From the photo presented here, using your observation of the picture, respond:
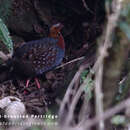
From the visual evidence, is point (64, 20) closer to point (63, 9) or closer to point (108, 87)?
point (63, 9)

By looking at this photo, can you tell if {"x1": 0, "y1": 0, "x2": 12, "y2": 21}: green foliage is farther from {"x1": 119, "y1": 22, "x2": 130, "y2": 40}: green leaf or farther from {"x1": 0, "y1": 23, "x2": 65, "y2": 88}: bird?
{"x1": 119, "y1": 22, "x2": 130, "y2": 40}: green leaf

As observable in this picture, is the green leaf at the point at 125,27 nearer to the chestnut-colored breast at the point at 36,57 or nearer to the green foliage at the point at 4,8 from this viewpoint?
the chestnut-colored breast at the point at 36,57

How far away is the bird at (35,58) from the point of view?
504 cm

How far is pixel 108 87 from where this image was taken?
8.01 ft

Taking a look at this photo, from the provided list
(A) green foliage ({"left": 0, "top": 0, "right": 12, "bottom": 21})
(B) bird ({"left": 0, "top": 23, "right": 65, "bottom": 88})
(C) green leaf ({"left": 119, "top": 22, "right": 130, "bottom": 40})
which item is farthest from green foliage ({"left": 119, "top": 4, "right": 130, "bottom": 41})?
(A) green foliage ({"left": 0, "top": 0, "right": 12, "bottom": 21})

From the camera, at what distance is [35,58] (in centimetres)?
508

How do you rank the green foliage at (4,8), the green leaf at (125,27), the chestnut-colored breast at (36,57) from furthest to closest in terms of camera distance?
the green foliage at (4,8)
the chestnut-colored breast at (36,57)
the green leaf at (125,27)

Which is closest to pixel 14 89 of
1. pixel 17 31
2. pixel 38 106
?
pixel 38 106

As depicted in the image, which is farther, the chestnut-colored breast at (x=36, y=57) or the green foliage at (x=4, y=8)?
the green foliage at (x=4, y=8)

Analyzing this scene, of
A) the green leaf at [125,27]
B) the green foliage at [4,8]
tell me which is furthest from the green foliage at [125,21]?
the green foliage at [4,8]

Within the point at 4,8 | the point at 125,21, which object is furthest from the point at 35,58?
the point at 125,21

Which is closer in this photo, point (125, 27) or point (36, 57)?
point (125, 27)

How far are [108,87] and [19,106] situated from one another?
6.72ft

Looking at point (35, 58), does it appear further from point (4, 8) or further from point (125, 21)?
point (125, 21)
